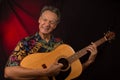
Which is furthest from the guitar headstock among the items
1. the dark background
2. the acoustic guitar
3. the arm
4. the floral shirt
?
the arm

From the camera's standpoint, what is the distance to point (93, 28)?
1685mm

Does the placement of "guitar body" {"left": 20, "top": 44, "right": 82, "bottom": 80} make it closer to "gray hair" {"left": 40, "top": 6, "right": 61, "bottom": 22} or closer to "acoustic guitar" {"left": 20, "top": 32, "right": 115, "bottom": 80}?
"acoustic guitar" {"left": 20, "top": 32, "right": 115, "bottom": 80}

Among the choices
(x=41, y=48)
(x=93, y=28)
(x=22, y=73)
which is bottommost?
(x=22, y=73)

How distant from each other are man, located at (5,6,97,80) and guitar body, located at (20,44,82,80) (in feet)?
0.07

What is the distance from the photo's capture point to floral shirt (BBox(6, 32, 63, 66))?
1.41 m

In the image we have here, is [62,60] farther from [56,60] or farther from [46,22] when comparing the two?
[46,22]

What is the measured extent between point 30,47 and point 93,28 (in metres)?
0.47

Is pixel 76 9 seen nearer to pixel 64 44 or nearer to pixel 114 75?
pixel 64 44

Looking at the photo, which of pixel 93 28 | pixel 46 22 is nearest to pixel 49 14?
pixel 46 22

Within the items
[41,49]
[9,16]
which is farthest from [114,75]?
[9,16]

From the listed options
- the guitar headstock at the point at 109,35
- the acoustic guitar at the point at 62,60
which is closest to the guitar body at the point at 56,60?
the acoustic guitar at the point at 62,60

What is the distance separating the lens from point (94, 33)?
167 cm

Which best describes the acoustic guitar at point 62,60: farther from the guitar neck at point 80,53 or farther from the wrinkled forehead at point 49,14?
the wrinkled forehead at point 49,14

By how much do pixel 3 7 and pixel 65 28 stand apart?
0.40 m
